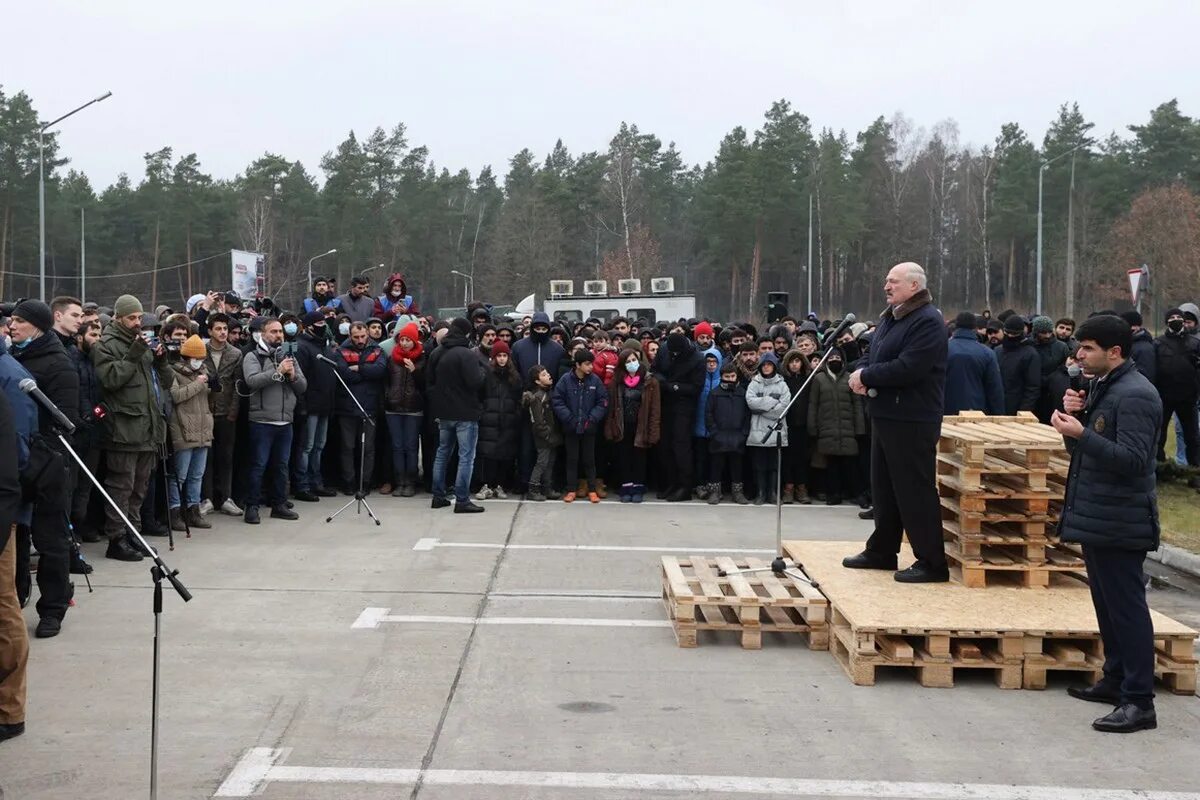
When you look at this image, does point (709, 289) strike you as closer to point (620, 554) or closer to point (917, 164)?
point (917, 164)

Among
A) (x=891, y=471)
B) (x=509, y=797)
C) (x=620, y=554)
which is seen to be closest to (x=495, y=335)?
(x=620, y=554)

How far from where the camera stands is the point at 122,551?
979 cm

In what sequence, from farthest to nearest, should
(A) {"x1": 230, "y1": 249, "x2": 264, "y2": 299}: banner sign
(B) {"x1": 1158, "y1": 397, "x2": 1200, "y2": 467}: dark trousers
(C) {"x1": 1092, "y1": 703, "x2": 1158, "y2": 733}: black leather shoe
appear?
(A) {"x1": 230, "y1": 249, "x2": 264, "y2": 299}: banner sign → (B) {"x1": 1158, "y1": 397, "x2": 1200, "y2": 467}: dark trousers → (C) {"x1": 1092, "y1": 703, "x2": 1158, "y2": 733}: black leather shoe

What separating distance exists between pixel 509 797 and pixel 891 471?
12.3 ft

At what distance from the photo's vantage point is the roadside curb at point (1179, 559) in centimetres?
1016

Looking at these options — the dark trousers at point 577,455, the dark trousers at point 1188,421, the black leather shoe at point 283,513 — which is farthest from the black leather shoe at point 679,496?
the dark trousers at point 1188,421

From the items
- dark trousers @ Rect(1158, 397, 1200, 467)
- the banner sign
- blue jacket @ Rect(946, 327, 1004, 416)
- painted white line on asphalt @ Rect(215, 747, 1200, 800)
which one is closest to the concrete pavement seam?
painted white line on asphalt @ Rect(215, 747, 1200, 800)

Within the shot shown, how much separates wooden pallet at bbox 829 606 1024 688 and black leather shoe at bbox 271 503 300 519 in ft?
23.1

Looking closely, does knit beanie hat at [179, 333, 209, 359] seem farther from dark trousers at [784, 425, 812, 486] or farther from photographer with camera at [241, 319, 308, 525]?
dark trousers at [784, 425, 812, 486]

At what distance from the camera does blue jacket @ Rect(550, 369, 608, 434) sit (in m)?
13.4

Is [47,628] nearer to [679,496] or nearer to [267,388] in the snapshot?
[267,388]

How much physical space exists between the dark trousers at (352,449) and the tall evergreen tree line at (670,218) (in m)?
51.4

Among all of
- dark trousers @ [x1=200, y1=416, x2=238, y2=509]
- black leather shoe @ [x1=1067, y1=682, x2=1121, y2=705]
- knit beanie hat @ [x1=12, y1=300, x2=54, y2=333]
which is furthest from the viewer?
dark trousers @ [x1=200, y1=416, x2=238, y2=509]

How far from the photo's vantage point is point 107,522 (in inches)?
408
